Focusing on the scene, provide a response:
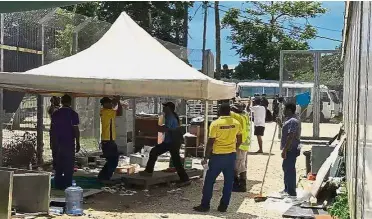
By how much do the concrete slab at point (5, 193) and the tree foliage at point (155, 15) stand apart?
28812 millimetres

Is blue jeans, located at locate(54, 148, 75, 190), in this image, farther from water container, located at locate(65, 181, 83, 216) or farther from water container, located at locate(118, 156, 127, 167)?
water container, located at locate(118, 156, 127, 167)

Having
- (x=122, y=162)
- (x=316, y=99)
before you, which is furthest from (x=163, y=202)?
(x=316, y=99)

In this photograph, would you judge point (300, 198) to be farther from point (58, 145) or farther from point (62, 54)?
point (62, 54)

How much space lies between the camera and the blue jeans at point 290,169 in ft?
34.2

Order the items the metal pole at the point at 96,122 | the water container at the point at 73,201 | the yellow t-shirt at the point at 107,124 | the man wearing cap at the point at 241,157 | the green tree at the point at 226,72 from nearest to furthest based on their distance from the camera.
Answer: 1. the water container at the point at 73,201
2. the man wearing cap at the point at 241,157
3. the yellow t-shirt at the point at 107,124
4. the metal pole at the point at 96,122
5. the green tree at the point at 226,72

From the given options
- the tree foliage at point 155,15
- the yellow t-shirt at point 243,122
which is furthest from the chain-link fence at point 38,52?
the tree foliage at point 155,15

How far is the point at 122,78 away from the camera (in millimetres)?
9680

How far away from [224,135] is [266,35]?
129ft

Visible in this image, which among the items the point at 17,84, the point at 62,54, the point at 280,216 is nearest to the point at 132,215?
the point at 280,216

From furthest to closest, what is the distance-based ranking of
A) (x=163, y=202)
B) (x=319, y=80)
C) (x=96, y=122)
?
(x=319, y=80)
(x=96, y=122)
(x=163, y=202)

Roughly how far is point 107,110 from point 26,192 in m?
3.52

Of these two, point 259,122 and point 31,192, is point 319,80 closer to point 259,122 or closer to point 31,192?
point 259,122

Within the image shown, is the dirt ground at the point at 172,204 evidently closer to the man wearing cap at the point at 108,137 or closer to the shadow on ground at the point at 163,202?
the shadow on ground at the point at 163,202

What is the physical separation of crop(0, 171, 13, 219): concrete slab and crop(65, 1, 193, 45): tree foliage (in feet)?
94.5
